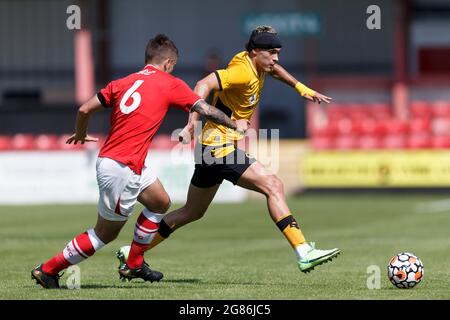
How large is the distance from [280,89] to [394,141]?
7729 millimetres

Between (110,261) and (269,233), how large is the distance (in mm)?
5361

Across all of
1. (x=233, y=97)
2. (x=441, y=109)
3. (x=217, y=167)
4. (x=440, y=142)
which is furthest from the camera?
(x=441, y=109)

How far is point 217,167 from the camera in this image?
35.3ft

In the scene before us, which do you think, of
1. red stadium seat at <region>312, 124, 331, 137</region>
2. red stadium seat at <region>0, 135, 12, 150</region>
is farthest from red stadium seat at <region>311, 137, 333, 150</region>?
red stadium seat at <region>0, 135, 12, 150</region>

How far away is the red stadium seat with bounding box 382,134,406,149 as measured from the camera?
29609 millimetres

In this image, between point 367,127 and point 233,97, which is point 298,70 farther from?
point 233,97

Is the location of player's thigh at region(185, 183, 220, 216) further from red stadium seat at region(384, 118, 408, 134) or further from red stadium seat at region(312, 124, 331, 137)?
red stadium seat at region(384, 118, 408, 134)

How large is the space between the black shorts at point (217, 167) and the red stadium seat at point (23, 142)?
1704cm

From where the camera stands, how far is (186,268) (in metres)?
12.7

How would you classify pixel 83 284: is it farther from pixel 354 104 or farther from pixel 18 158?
pixel 354 104

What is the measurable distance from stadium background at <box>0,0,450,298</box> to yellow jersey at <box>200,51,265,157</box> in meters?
7.61

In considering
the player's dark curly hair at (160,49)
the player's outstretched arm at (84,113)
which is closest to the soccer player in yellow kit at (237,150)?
the player's dark curly hair at (160,49)

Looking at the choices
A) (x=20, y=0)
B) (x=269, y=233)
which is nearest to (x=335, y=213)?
(x=269, y=233)

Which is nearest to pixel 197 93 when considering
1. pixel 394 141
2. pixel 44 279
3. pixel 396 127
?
pixel 44 279
